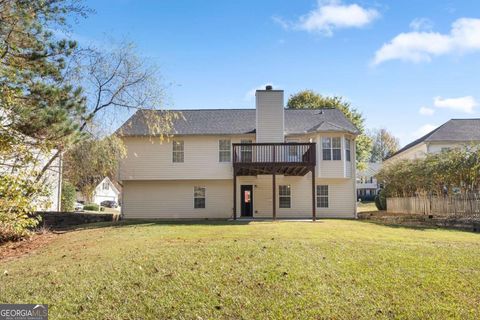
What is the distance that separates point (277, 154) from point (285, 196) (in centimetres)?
389

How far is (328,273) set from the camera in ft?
25.2

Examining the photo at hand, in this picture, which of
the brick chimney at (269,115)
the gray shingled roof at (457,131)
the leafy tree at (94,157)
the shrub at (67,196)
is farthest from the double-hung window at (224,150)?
the gray shingled roof at (457,131)

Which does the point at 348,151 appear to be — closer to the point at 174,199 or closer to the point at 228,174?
the point at 228,174

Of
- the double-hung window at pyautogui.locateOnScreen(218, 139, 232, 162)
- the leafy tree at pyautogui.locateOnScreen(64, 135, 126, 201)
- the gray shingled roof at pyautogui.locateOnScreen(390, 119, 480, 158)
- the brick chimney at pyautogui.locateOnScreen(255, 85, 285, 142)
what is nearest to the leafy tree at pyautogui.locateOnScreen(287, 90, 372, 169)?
the gray shingled roof at pyautogui.locateOnScreen(390, 119, 480, 158)

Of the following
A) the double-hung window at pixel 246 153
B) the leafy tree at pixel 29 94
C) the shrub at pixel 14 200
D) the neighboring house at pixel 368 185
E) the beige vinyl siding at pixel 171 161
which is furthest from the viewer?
the neighboring house at pixel 368 185

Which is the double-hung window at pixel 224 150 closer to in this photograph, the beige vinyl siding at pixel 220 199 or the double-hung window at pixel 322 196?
the beige vinyl siding at pixel 220 199

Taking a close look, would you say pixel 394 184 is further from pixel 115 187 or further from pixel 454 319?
pixel 115 187

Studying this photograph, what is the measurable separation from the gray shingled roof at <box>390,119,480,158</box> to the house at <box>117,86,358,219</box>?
1590 centimetres

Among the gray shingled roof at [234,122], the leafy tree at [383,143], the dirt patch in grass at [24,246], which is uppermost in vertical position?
the leafy tree at [383,143]

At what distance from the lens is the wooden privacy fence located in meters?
17.8

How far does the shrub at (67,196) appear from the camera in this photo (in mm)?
27969

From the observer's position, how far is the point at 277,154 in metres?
20.0

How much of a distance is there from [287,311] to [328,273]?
6.14 feet

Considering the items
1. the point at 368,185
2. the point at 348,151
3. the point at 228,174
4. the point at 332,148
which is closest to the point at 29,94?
the point at 228,174
